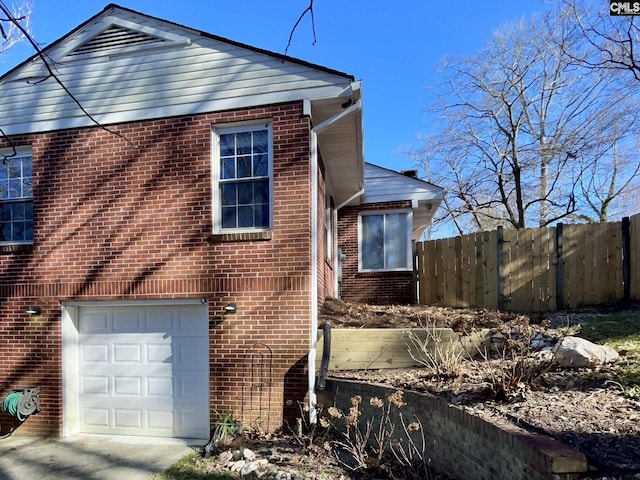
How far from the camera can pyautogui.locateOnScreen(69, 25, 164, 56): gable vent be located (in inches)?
266

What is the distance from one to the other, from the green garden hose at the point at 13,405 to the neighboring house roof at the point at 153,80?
428 cm

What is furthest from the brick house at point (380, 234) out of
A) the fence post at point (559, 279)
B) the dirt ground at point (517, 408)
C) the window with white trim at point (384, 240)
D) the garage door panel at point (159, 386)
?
the garage door panel at point (159, 386)

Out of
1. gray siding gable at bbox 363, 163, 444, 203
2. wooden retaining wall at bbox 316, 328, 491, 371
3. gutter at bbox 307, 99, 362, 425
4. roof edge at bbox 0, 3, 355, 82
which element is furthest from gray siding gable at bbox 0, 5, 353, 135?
gray siding gable at bbox 363, 163, 444, 203

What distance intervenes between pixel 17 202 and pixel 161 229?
9.46 feet

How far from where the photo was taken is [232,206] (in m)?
6.39

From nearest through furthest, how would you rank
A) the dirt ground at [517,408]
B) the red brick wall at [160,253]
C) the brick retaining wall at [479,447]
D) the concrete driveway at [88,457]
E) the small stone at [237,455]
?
1. the brick retaining wall at [479,447]
2. the dirt ground at [517,408]
3. the concrete driveway at [88,457]
4. the small stone at [237,455]
5. the red brick wall at [160,253]

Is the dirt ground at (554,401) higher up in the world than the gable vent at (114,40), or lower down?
lower down

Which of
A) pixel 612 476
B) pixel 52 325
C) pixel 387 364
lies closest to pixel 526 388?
pixel 612 476

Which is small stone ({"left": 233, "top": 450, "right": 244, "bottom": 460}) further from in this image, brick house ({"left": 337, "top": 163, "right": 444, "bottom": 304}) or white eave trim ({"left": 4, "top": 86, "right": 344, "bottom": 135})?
brick house ({"left": 337, "top": 163, "right": 444, "bottom": 304})

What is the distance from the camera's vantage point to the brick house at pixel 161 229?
6039mm

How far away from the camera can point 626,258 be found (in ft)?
26.7

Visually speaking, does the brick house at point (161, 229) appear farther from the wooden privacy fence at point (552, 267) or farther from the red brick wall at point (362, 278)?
the red brick wall at point (362, 278)

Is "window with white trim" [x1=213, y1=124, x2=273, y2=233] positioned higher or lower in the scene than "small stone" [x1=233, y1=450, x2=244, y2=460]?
higher

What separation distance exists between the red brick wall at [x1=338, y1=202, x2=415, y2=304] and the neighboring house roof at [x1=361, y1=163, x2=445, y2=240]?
0.68ft
